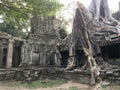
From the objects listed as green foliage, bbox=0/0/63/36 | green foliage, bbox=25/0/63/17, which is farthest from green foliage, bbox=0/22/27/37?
green foliage, bbox=25/0/63/17

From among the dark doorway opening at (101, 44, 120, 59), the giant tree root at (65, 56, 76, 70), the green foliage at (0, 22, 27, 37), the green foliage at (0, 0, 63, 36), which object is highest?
the green foliage at (0, 22, 27, 37)

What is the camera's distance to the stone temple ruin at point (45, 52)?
1313 centimetres

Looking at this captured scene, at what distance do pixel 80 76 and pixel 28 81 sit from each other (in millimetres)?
3887

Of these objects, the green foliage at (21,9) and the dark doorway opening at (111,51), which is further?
the dark doorway opening at (111,51)

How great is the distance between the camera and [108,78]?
9.73m

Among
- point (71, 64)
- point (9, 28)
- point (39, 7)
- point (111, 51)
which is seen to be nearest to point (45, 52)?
point (71, 64)

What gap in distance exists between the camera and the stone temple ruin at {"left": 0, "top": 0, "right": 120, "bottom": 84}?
1313 centimetres

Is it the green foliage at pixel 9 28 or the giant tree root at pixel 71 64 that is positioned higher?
the green foliage at pixel 9 28

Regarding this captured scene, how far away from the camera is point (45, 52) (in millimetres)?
20078

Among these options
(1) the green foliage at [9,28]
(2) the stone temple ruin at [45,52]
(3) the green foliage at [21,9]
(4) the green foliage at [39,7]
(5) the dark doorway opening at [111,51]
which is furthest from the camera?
(1) the green foliage at [9,28]

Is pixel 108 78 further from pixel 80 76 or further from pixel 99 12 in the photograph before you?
pixel 99 12

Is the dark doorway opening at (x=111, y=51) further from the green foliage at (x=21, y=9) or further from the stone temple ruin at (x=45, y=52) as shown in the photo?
the green foliage at (x=21, y=9)

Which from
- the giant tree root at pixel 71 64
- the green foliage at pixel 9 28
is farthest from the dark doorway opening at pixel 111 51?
the green foliage at pixel 9 28

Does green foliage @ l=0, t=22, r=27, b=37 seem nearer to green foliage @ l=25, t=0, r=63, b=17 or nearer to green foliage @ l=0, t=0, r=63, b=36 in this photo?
green foliage @ l=0, t=0, r=63, b=36
